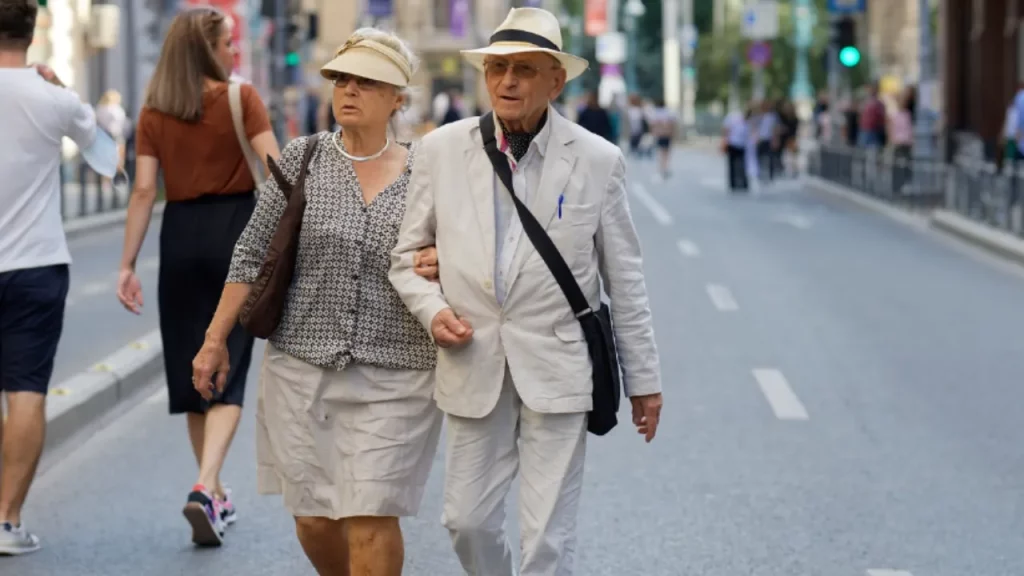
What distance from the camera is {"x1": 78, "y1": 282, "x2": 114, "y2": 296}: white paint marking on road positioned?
54.2 ft

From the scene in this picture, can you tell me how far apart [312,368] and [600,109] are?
2875cm

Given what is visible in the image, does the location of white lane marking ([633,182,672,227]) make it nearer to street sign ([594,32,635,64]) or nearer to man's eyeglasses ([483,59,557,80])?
man's eyeglasses ([483,59,557,80])

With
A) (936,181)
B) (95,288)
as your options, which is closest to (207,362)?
(95,288)

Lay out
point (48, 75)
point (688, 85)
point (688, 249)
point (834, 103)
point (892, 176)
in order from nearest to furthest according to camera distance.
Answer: point (48, 75) < point (688, 249) < point (892, 176) < point (834, 103) < point (688, 85)

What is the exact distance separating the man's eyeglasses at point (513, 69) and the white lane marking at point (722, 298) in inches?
419

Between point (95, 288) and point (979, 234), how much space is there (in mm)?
9879

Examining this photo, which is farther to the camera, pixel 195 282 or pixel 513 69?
pixel 195 282

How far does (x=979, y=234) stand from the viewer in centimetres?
2217

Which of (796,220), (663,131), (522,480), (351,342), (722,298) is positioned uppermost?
(351,342)

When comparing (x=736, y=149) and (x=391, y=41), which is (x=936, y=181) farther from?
(x=391, y=41)

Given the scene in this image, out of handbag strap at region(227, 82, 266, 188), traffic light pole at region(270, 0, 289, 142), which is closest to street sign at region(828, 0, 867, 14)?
traffic light pole at region(270, 0, 289, 142)

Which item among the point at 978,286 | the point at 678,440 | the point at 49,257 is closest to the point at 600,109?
the point at 978,286

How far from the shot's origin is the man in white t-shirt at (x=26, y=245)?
686 centimetres

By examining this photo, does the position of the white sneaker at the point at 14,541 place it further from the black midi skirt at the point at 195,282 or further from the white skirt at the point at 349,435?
the white skirt at the point at 349,435
